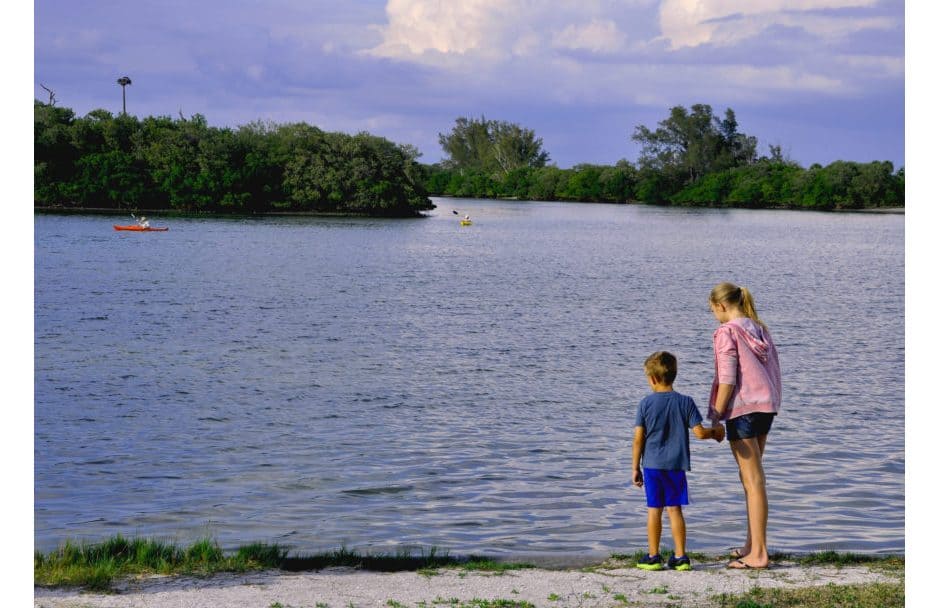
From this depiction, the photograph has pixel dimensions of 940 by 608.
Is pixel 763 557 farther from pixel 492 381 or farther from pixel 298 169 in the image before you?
pixel 298 169

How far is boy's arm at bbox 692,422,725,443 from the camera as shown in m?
7.34

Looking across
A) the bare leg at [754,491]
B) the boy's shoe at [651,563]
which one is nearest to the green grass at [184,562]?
the boy's shoe at [651,563]

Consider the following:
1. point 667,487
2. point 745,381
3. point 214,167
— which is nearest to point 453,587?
point 667,487

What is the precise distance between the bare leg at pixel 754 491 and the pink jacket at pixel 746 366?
0.28 metres

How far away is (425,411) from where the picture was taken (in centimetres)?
1714

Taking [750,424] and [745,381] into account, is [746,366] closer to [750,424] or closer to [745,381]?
[745,381]

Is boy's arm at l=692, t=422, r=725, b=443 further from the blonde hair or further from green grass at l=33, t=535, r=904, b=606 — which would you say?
green grass at l=33, t=535, r=904, b=606

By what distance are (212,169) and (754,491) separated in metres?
114

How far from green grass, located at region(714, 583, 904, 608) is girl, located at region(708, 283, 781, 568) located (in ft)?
2.72

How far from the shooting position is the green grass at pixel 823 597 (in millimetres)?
6680

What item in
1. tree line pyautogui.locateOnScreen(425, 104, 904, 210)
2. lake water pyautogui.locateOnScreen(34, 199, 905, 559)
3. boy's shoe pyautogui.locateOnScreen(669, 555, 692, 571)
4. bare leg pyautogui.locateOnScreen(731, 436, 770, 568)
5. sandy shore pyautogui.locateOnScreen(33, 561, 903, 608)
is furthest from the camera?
tree line pyautogui.locateOnScreen(425, 104, 904, 210)

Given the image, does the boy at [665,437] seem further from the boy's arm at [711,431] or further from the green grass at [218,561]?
the green grass at [218,561]

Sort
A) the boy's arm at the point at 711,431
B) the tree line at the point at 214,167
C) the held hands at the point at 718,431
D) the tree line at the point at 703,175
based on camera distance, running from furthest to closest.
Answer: the tree line at the point at 703,175 → the tree line at the point at 214,167 → the held hands at the point at 718,431 → the boy's arm at the point at 711,431

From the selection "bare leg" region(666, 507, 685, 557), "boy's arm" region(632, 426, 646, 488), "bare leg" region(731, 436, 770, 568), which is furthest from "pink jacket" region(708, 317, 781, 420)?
"bare leg" region(666, 507, 685, 557)
